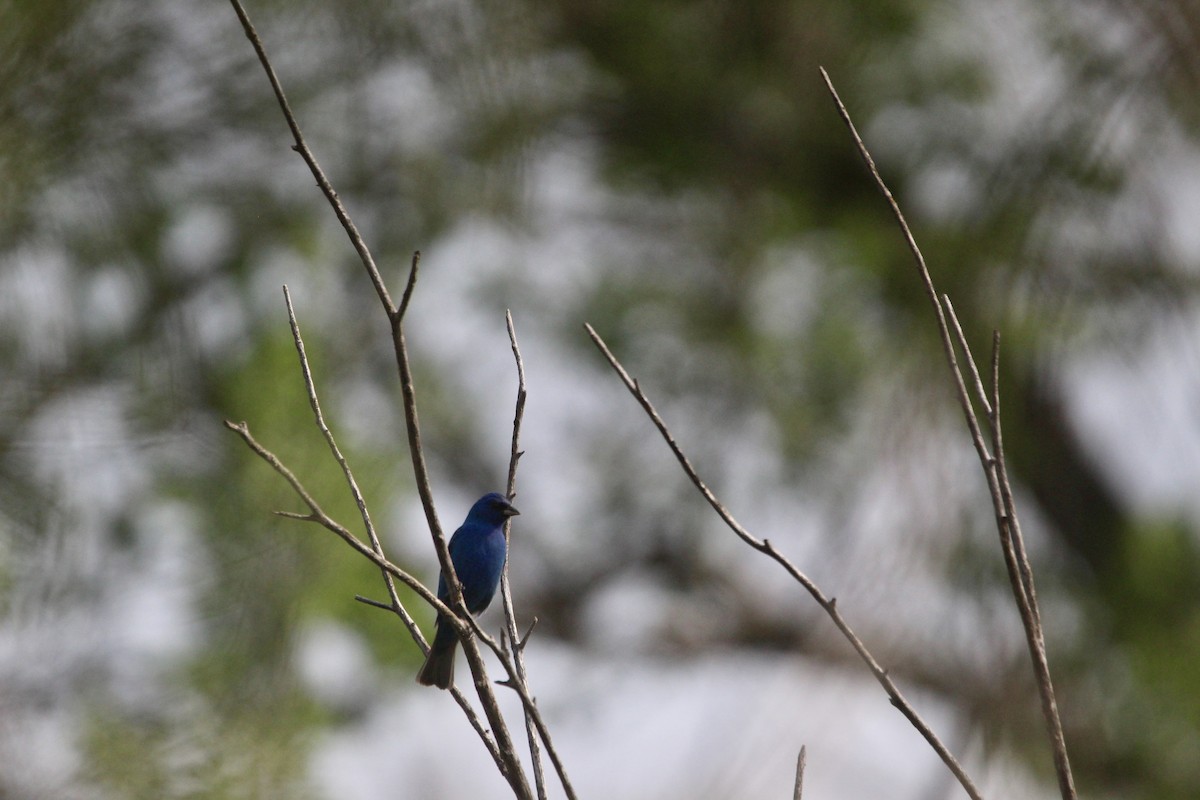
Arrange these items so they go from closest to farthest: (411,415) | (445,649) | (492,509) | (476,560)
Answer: (411,415) → (445,649) → (476,560) → (492,509)

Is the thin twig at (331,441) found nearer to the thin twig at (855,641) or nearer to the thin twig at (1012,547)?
the thin twig at (855,641)

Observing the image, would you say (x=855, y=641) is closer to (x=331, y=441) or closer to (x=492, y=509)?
(x=331, y=441)

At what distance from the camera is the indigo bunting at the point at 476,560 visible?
117 inches

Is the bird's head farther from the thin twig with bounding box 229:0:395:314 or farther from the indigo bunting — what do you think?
the thin twig with bounding box 229:0:395:314

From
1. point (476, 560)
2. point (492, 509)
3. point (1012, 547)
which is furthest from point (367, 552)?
point (492, 509)

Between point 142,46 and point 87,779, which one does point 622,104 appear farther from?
point 87,779

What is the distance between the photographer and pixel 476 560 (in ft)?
10.6

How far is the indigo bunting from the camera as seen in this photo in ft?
9.77

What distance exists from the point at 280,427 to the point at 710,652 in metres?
3.65

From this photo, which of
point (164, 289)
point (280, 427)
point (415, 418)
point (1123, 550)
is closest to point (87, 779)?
point (280, 427)

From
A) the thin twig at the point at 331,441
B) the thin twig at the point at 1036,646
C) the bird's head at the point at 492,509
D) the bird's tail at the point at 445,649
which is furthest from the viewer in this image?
the bird's head at the point at 492,509

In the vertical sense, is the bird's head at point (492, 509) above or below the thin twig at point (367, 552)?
above

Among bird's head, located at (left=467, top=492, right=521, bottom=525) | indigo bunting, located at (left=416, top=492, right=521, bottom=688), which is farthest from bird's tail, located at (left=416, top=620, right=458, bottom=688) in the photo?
bird's head, located at (left=467, top=492, right=521, bottom=525)

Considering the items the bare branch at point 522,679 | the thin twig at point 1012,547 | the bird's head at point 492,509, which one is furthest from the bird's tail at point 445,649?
the thin twig at point 1012,547
